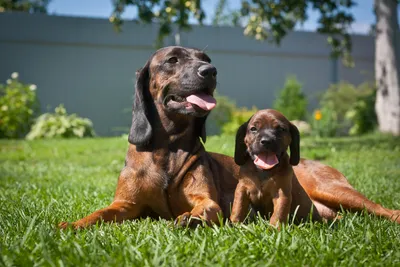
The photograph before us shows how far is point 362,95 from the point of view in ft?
55.5

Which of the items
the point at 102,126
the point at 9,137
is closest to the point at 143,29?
the point at 102,126

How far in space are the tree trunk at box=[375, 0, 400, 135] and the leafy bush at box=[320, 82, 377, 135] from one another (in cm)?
240

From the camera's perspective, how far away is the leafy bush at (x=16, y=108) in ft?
51.1

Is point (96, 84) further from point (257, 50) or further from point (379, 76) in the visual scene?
point (379, 76)

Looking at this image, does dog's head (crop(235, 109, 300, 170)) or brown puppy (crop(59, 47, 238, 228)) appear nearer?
dog's head (crop(235, 109, 300, 170))

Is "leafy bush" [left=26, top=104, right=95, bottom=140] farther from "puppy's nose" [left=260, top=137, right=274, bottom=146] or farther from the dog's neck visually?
"puppy's nose" [left=260, top=137, right=274, bottom=146]

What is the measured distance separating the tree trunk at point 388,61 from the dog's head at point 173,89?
10719 millimetres

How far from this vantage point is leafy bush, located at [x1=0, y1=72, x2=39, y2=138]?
15.6 meters

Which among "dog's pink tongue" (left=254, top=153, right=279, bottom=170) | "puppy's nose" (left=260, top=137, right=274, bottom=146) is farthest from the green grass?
"puppy's nose" (left=260, top=137, right=274, bottom=146)

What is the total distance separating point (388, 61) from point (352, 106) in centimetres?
422

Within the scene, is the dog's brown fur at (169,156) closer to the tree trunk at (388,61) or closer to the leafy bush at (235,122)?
the tree trunk at (388,61)

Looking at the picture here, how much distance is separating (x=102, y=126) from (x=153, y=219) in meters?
15.0

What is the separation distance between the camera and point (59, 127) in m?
15.6

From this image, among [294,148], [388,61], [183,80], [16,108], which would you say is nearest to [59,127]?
[16,108]
